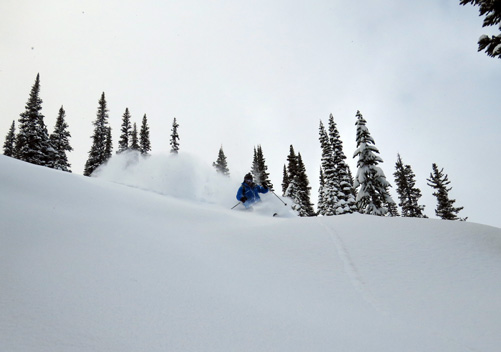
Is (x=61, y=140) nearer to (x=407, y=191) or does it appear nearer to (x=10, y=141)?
(x=10, y=141)

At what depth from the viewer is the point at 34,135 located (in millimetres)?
27297

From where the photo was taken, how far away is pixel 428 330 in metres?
3.14

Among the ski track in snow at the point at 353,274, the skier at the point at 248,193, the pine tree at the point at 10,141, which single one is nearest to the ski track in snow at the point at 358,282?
the ski track in snow at the point at 353,274

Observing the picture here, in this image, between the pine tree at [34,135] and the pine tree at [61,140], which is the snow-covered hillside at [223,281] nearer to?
the pine tree at [34,135]

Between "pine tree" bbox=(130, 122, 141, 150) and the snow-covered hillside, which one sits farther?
"pine tree" bbox=(130, 122, 141, 150)

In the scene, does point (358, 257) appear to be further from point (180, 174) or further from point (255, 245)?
point (180, 174)

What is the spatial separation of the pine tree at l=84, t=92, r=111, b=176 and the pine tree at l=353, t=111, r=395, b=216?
3362 centimetres

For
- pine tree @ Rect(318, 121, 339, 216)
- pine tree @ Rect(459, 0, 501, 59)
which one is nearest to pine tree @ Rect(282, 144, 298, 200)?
pine tree @ Rect(318, 121, 339, 216)

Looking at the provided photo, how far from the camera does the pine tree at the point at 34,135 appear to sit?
88.1 ft

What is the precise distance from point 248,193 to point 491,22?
1102 cm

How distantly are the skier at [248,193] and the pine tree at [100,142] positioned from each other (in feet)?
100.0

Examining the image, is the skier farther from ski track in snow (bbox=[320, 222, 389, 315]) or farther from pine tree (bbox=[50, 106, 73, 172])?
pine tree (bbox=[50, 106, 73, 172])

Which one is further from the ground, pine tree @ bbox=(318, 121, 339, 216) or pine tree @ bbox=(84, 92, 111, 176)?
pine tree @ bbox=(84, 92, 111, 176)

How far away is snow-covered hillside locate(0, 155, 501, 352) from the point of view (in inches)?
95.6
